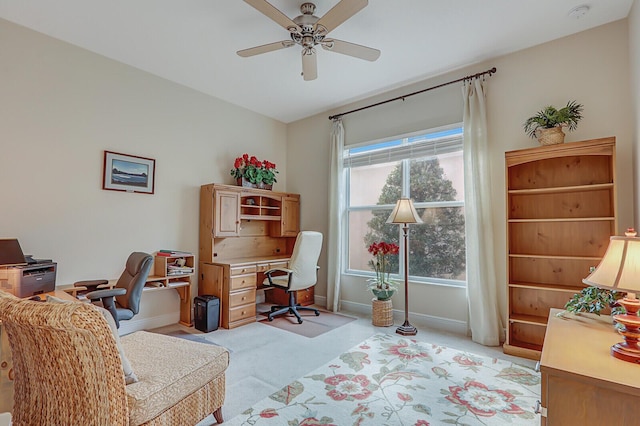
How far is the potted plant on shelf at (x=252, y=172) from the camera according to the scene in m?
4.38

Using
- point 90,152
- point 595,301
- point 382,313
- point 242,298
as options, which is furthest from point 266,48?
point 382,313

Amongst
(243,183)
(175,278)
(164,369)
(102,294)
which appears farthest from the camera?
(243,183)

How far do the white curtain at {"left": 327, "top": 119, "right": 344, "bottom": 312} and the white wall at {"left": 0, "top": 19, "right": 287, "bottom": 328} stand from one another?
1744 millimetres

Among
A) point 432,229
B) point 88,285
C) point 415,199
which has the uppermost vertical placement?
point 415,199

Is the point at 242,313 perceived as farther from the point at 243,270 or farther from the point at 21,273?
the point at 21,273

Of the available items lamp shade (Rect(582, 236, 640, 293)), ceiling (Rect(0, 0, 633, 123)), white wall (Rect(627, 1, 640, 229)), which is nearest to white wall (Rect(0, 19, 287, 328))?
ceiling (Rect(0, 0, 633, 123))

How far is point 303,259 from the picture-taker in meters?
3.91

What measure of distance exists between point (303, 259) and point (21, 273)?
8.48 ft

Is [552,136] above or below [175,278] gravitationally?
above

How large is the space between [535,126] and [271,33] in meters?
2.76

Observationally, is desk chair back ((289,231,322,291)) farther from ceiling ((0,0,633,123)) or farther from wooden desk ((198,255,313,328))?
ceiling ((0,0,633,123))

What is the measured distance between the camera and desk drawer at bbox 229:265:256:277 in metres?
3.81

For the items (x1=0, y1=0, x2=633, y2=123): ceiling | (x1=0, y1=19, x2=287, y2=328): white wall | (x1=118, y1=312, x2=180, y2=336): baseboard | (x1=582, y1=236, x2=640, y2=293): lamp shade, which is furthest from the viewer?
(x1=118, y1=312, x2=180, y2=336): baseboard

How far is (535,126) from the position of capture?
121 inches
